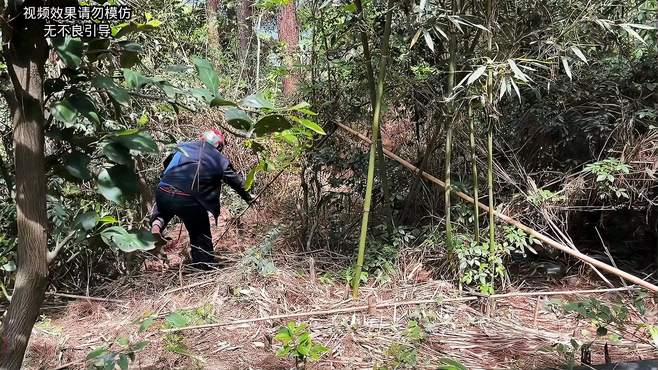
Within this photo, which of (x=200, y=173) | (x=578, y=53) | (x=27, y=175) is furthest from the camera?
(x=200, y=173)

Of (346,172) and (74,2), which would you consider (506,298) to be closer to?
(346,172)

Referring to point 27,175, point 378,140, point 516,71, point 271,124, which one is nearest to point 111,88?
point 27,175

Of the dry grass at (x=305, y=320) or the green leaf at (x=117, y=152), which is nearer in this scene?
the green leaf at (x=117, y=152)

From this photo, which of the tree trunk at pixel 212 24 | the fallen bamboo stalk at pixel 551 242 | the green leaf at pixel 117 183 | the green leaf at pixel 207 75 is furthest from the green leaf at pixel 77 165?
the tree trunk at pixel 212 24

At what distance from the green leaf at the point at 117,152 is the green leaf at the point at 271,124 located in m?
0.33

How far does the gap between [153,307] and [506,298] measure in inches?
95.4

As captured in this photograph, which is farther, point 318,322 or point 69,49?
A: point 318,322

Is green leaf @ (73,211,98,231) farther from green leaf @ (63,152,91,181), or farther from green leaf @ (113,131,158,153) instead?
green leaf @ (113,131,158,153)

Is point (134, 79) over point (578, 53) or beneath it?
beneath

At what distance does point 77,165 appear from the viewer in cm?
137

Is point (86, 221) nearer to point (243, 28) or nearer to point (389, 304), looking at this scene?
point (389, 304)

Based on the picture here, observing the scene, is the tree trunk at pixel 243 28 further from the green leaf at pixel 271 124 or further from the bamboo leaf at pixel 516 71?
the green leaf at pixel 271 124

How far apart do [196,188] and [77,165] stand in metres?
2.86

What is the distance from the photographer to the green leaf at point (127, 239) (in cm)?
140
